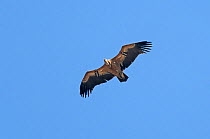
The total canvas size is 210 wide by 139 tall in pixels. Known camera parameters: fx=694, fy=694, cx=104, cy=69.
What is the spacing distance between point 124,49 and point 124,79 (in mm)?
1841

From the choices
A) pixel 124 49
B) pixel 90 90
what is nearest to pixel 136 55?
pixel 124 49

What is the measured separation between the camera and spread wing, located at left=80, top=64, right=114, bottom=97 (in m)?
43.8

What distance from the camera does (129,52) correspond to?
4269cm

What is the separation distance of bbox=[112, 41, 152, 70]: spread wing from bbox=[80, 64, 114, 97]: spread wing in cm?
115

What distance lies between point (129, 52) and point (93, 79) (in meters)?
3.21

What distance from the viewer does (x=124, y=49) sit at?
140 ft

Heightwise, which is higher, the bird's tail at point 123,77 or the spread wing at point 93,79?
the spread wing at point 93,79

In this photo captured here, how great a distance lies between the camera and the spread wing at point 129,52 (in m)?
42.6

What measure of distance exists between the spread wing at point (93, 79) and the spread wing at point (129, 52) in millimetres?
1145

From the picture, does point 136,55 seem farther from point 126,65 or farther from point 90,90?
point 90,90

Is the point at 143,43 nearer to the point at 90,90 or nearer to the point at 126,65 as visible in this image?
the point at 126,65

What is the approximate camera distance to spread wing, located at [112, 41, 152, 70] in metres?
42.6

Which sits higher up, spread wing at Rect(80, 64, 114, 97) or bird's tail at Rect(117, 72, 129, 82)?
spread wing at Rect(80, 64, 114, 97)

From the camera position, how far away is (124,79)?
4244cm
